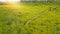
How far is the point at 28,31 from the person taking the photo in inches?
107

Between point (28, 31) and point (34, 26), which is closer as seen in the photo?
point (28, 31)

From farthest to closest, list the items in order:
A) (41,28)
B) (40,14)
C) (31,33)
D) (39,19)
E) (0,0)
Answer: (0,0), (40,14), (39,19), (41,28), (31,33)

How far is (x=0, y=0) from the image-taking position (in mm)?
5492

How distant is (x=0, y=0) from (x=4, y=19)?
2518mm

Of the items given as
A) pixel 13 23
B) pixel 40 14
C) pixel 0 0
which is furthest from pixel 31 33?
pixel 0 0

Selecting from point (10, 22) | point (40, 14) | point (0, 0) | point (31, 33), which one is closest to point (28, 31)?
point (31, 33)

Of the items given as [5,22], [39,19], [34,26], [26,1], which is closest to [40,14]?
[39,19]

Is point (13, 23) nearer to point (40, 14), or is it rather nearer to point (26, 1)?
point (40, 14)

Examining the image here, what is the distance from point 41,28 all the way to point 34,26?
16cm

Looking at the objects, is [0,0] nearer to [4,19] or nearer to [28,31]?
[4,19]

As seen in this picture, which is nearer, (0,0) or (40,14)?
(40,14)

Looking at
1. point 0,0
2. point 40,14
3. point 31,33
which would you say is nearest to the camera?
point 31,33

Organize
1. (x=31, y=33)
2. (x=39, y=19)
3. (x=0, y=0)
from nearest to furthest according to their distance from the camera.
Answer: (x=31, y=33), (x=39, y=19), (x=0, y=0)

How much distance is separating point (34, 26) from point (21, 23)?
0.30m
